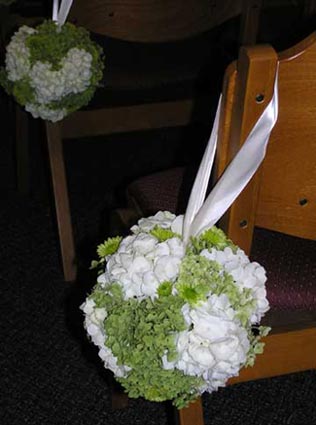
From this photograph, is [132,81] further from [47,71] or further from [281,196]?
[281,196]

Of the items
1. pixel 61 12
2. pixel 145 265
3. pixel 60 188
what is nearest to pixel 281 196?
pixel 145 265

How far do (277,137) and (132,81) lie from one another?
102 cm

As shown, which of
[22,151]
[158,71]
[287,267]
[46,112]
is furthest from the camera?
[22,151]

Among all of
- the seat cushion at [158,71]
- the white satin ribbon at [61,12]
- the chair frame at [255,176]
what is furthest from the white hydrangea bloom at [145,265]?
the seat cushion at [158,71]

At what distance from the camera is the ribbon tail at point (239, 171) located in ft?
2.57

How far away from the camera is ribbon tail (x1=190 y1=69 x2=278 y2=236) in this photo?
783 millimetres

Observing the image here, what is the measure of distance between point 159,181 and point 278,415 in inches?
23.0

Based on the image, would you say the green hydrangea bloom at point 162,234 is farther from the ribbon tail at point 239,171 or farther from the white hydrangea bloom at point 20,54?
the white hydrangea bloom at point 20,54

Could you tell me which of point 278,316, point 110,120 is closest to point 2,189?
point 110,120

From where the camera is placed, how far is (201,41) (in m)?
2.04

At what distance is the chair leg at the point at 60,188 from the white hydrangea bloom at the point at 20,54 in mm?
172

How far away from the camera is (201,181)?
83 centimetres

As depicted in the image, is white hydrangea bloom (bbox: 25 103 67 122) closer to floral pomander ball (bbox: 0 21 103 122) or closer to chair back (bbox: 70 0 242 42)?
floral pomander ball (bbox: 0 21 103 122)

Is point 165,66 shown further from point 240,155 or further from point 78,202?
point 240,155
